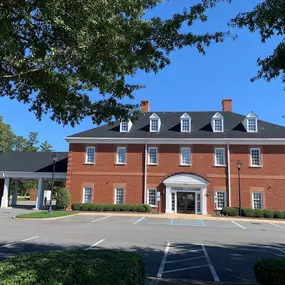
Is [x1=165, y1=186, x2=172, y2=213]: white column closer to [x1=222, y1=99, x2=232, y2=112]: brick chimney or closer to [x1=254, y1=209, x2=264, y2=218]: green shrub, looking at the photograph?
[x1=254, y1=209, x2=264, y2=218]: green shrub

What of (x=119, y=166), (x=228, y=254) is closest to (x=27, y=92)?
(x=228, y=254)

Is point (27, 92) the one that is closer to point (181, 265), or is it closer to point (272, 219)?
point (181, 265)

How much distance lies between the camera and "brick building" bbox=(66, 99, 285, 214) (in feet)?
96.1

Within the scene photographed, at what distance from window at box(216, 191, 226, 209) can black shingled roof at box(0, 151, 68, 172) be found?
17.9m

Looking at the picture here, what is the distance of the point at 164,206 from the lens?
3002 centimetres

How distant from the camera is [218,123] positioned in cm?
3167

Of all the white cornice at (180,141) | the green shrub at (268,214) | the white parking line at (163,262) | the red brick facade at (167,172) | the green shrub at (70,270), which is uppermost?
the white cornice at (180,141)

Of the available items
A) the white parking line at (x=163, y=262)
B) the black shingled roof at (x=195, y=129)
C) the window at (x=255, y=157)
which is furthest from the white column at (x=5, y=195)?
the white parking line at (x=163, y=262)

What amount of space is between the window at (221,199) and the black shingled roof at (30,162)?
17858mm

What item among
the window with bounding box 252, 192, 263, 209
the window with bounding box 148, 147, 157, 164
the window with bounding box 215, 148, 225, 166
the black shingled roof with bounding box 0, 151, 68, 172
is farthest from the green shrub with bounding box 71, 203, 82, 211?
the window with bounding box 252, 192, 263, 209

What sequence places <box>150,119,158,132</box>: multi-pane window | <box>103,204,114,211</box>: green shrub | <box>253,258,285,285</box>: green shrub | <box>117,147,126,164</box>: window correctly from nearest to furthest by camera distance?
1. <box>253,258,285,285</box>: green shrub
2. <box>103,204,114,211</box>: green shrub
3. <box>117,147,126,164</box>: window
4. <box>150,119,158,132</box>: multi-pane window

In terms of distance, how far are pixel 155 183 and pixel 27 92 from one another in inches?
932

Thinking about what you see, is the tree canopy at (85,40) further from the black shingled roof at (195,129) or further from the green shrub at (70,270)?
the black shingled roof at (195,129)

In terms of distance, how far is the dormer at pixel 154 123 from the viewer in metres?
32.8
